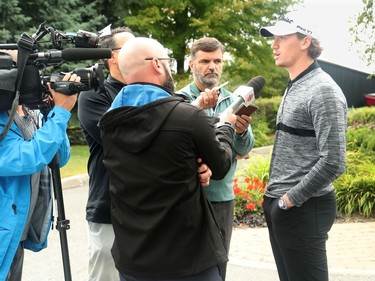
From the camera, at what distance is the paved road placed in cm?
499

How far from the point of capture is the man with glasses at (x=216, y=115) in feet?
11.7

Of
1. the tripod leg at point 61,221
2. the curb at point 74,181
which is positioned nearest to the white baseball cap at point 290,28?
the tripod leg at point 61,221

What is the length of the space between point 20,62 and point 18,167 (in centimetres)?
58

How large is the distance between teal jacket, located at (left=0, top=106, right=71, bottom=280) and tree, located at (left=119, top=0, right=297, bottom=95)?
1569 centimetres

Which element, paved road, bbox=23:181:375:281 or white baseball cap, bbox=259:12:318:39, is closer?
white baseball cap, bbox=259:12:318:39

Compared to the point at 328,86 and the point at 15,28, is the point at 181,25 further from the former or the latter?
the point at 328,86

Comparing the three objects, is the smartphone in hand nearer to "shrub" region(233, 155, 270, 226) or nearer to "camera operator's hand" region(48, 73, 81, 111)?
"camera operator's hand" region(48, 73, 81, 111)

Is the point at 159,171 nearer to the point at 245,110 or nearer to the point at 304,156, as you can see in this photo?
the point at 245,110

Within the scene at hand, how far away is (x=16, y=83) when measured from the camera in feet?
8.88

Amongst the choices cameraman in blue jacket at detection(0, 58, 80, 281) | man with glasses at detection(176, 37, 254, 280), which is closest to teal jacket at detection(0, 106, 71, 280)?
cameraman in blue jacket at detection(0, 58, 80, 281)

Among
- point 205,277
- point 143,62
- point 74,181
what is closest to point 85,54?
point 143,62

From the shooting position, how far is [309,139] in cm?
307

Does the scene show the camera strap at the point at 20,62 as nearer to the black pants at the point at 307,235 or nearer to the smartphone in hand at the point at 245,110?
the smartphone in hand at the point at 245,110

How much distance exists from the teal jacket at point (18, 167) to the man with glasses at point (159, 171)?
413mm
